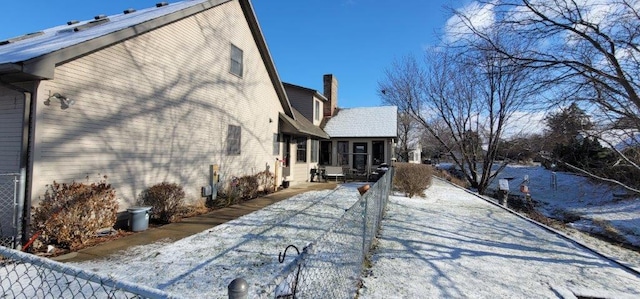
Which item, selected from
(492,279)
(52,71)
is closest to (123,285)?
(492,279)

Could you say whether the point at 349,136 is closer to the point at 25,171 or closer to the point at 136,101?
the point at 136,101

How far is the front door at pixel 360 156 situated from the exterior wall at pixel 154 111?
934cm

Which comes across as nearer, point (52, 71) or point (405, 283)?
point (405, 283)

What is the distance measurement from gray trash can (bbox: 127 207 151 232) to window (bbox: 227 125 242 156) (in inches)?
178

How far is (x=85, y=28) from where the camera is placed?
8.09 metres

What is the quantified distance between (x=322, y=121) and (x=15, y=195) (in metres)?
18.4

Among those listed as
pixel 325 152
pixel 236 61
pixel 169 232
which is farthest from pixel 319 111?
pixel 169 232

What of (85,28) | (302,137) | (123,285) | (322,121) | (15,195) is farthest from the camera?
(322,121)

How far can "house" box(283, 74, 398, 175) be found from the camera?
19922 mm

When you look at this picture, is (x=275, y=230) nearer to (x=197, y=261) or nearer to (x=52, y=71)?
(x=197, y=261)

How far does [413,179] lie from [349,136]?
860 cm

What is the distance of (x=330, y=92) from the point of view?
75.8ft

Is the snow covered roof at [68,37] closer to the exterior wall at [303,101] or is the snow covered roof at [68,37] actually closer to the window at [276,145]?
the window at [276,145]

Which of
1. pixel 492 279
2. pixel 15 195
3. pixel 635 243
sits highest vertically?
pixel 15 195
